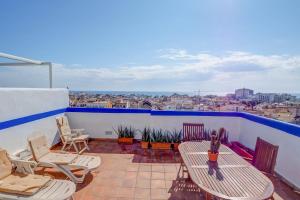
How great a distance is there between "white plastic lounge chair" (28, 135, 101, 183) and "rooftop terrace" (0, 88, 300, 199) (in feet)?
0.87

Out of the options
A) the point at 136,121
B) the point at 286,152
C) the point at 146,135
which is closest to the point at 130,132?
the point at 136,121

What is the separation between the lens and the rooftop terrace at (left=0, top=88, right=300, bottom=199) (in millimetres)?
3506

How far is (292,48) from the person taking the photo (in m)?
10.4

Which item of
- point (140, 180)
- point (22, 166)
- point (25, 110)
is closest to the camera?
point (22, 166)

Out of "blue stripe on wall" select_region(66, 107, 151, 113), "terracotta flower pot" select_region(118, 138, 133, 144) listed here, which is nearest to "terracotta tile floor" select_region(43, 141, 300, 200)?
"terracotta flower pot" select_region(118, 138, 133, 144)

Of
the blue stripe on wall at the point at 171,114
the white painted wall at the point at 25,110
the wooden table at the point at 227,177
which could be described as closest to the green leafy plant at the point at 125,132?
the blue stripe on wall at the point at 171,114

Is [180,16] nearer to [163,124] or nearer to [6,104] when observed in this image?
[163,124]

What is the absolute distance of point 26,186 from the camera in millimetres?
2742

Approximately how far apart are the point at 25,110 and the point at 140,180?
2.97 m

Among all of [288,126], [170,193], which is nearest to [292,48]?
[288,126]

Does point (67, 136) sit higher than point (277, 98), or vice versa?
point (277, 98)

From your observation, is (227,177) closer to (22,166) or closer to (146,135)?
(22,166)

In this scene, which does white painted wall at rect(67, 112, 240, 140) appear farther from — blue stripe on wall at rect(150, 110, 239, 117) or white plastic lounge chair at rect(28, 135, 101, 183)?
white plastic lounge chair at rect(28, 135, 101, 183)

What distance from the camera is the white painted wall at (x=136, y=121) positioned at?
6.14 meters
